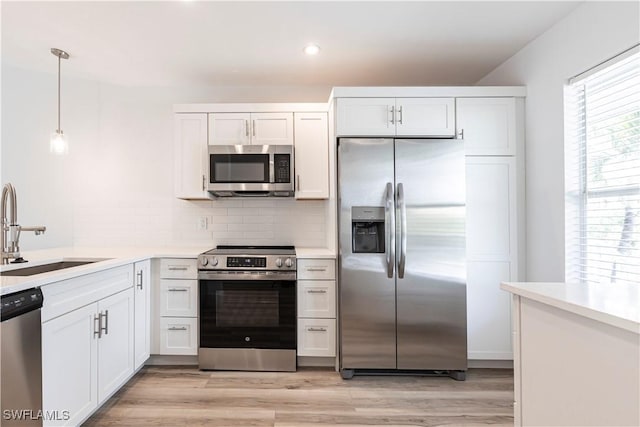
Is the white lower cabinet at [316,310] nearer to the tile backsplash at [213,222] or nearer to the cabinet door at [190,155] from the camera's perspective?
the tile backsplash at [213,222]

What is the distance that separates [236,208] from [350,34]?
187cm

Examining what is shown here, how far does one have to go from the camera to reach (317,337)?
2.79 metres

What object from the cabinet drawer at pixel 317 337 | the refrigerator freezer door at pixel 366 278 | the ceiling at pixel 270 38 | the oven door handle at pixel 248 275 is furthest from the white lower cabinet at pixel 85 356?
the ceiling at pixel 270 38

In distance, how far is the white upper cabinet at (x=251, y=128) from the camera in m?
3.09

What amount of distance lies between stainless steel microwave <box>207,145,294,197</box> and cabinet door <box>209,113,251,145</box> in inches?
4.5

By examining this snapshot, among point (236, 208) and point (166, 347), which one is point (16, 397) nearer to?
point (166, 347)

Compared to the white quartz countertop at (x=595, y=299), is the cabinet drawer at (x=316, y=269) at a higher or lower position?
lower

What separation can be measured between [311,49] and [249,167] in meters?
1.08

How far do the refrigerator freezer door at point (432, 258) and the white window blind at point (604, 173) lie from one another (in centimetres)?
70

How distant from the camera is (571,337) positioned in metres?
1.06

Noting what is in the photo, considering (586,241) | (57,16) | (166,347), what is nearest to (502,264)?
(586,241)

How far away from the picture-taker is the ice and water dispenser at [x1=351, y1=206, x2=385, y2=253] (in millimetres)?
2629

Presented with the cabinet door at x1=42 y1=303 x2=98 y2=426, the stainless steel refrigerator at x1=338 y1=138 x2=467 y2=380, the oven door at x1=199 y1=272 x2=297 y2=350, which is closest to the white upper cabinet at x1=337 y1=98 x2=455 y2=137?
the stainless steel refrigerator at x1=338 y1=138 x2=467 y2=380

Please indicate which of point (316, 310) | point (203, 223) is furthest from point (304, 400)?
point (203, 223)
